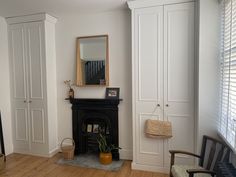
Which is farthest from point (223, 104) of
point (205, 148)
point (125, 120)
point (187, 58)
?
point (125, 120)

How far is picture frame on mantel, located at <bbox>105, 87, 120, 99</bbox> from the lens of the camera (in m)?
3.21

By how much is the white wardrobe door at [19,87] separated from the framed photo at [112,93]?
5.12 feet

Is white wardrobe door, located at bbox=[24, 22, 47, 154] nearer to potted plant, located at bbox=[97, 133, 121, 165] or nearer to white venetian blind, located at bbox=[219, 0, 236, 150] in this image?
potted plant, located at bbox=[97, 133, 121, 165]

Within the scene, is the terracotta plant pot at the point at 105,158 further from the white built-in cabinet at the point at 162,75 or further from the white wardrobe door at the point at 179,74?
the white wardrobe door at the point at 179,74

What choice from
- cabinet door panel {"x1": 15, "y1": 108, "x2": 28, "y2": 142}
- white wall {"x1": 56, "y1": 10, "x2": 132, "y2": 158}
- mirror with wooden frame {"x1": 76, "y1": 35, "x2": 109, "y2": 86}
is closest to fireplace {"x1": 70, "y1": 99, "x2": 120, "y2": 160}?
white wall {"x1": 56, "y1": 10, "x2": 132, "y2": 158}

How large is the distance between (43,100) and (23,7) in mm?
1558

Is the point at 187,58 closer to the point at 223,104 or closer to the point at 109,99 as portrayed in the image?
the point at 223,104

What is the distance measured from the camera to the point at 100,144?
10.3 feet

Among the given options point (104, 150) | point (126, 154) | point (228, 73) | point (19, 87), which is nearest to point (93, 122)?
point (104, 150)

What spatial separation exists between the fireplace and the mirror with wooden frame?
36 centimetres

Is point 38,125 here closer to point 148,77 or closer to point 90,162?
point 90,162

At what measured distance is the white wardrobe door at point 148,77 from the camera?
2748 millimetres

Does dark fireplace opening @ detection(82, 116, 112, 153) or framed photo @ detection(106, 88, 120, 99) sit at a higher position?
framed photo @ detection(106, 88, 120, 99)

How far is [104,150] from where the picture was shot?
3.09 meters
